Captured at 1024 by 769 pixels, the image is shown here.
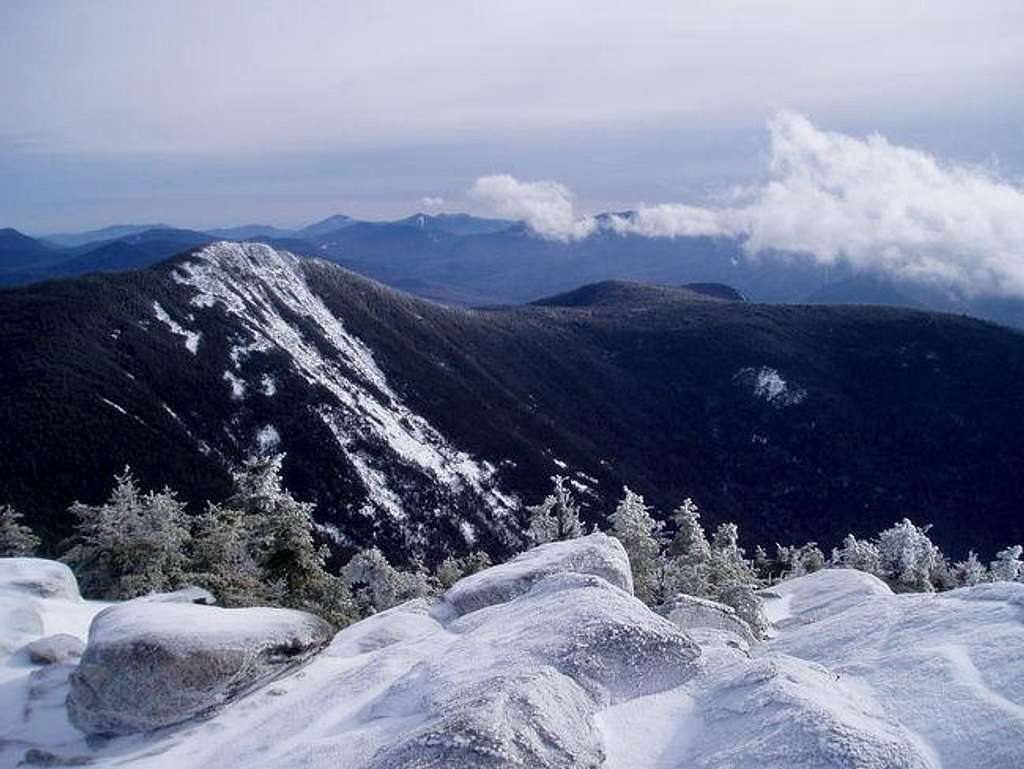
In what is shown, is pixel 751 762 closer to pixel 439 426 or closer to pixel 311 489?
→ pixel 311 489

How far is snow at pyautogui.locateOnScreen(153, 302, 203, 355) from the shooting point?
553ft

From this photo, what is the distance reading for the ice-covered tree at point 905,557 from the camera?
70.1 metres

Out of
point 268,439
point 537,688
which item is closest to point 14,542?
point 537,688

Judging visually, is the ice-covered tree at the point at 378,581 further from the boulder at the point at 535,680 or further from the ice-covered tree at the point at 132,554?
the boulder at the point at 535,680

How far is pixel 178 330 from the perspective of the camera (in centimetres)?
17338

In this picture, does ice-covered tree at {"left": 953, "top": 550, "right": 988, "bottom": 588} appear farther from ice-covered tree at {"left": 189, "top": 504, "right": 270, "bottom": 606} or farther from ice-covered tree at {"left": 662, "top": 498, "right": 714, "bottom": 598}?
ice-covered tree at {"left": 189, "top": 504, "right": 270, "bottom": 606}

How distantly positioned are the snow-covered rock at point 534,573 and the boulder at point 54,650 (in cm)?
1387

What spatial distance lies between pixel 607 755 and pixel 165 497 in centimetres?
3465

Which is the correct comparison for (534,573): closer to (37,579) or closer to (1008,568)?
(37,579)

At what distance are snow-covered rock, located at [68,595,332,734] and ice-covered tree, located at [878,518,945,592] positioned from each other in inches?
2359

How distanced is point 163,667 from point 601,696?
12.8 meters

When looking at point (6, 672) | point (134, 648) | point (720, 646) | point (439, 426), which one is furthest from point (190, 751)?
point (439, 426)

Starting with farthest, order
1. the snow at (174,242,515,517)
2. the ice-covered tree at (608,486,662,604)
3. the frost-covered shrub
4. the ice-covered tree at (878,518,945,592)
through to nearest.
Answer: the snow at (174,242,515,517), the ice-covered tree at (878,518,945,592), the frost-covered shrub, the ice-covered tree at (608,486,662,604)

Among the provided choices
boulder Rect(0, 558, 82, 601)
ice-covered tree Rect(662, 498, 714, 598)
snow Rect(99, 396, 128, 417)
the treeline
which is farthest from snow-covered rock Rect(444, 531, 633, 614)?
snow Rect(99, 396, 128, 417)
